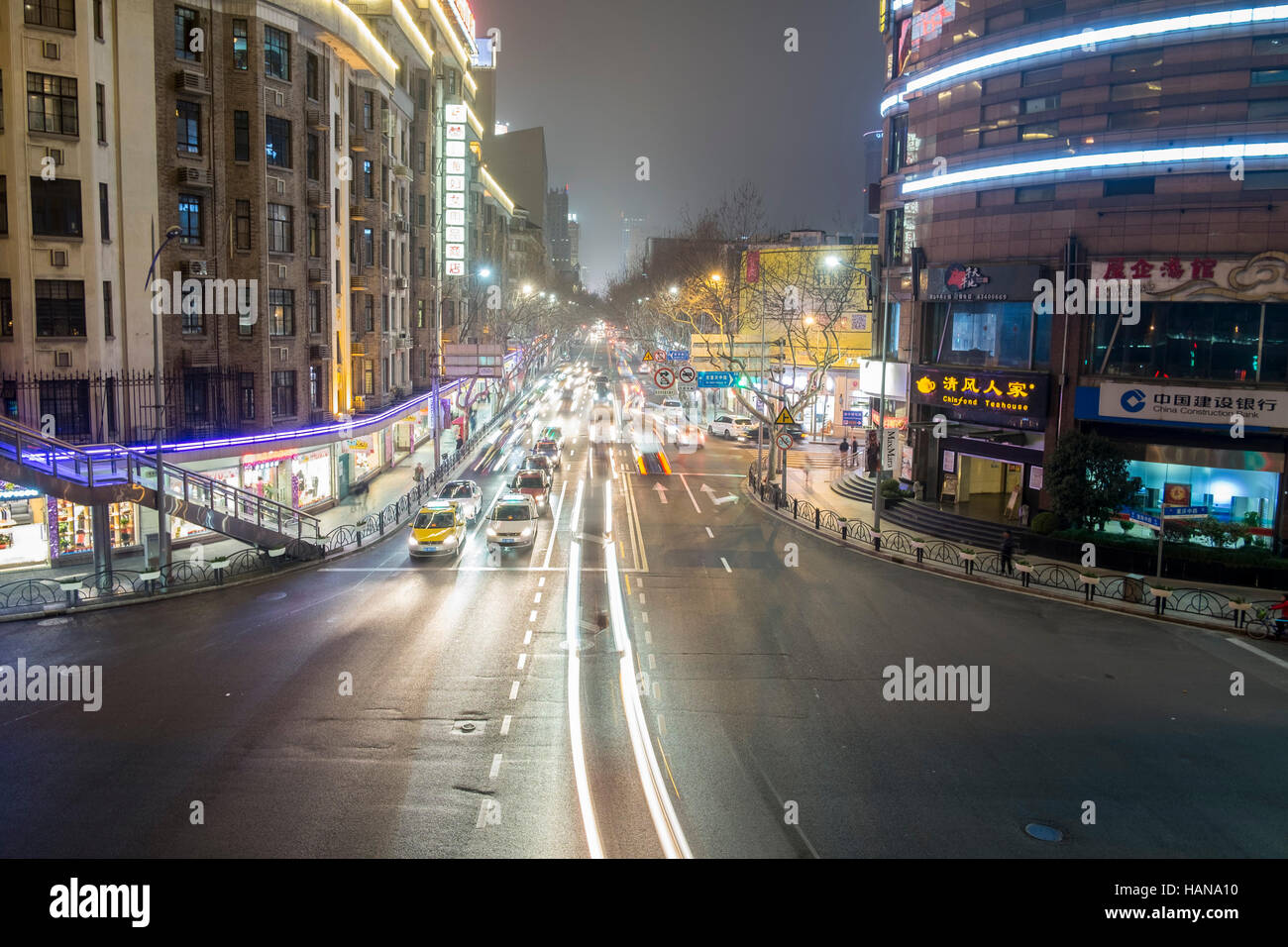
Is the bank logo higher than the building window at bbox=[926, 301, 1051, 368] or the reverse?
the reverse

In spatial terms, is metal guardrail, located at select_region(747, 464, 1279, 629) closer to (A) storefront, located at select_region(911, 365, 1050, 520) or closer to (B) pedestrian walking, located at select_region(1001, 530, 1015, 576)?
(B) pedestrian walking, located at select_region(1001, 530, 1015, 576)

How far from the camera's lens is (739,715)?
17000 millimetres

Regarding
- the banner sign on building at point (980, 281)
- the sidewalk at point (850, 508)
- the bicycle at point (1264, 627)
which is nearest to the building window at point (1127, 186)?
the banner sign on building at point (980, 281)

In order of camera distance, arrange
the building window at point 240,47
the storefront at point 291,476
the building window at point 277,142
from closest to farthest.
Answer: the building window at point 240,47 < the storefront at point 291,476 < the building window at point 277,142

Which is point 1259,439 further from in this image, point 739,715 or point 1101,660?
point 739,715

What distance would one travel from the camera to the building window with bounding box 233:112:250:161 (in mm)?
34969

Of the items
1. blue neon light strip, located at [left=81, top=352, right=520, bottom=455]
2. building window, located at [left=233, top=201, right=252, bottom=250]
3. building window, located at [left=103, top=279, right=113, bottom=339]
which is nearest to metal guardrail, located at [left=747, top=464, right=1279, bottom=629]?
blue neon light strip, located at [left=81, top=352, right=520, bottom=455]

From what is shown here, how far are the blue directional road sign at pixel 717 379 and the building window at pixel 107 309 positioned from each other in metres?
25.5

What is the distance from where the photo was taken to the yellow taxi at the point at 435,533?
3105cm

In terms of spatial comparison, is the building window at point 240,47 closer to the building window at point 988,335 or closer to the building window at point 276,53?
the building window at point 276,53

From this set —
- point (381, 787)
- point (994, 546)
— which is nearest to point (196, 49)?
point (381, 787)

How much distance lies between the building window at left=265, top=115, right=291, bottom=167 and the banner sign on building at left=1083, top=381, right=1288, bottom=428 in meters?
29.7

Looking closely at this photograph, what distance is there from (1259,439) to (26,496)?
3640cm

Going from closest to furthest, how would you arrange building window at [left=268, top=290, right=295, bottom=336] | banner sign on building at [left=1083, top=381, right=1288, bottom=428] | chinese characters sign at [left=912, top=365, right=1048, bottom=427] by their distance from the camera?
banner sign on building at [left=1083, top=381, right=1288, bottom=428] → chinese characters sign at [left=912, top=365, right=1048, bottom=427] → building window at [left=268, top=290, right=295, bottom=336]
